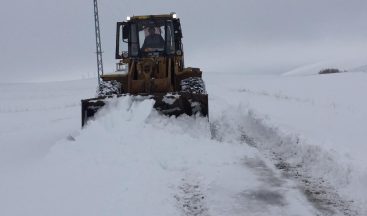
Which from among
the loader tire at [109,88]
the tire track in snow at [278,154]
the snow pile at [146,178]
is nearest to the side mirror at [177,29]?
the loader tire at [109,88]

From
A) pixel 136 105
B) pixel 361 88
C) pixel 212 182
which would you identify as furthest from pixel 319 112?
pixel 361 88

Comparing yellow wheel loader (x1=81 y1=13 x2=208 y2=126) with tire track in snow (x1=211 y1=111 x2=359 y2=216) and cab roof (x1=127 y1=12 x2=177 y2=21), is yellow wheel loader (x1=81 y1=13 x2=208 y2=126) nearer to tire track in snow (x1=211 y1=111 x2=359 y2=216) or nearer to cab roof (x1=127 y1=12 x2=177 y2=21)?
cab roof (x1=127 y1=12 x2=177 y2=21)

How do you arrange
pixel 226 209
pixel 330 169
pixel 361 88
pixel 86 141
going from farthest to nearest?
pixel 361 88 < pixel 86 141 < pixel 330 169 < pixel 226 209

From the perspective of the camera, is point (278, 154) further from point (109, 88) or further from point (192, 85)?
point (109, 88)

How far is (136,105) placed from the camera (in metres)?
10.5

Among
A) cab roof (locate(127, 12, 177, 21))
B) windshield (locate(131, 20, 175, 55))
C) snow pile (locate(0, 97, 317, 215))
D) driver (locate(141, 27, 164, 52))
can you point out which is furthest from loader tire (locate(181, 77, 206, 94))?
snow pile (locate(0, 97, 317, 215))

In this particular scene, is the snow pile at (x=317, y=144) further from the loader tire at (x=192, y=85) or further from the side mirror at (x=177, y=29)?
the side mirror at (x=177, y=29)

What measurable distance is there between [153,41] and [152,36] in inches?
5.6

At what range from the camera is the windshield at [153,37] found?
13.0m

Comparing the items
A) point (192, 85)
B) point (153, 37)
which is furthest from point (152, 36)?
point (192, 85)

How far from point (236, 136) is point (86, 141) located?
3.66 meters

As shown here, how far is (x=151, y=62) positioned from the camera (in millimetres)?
12664

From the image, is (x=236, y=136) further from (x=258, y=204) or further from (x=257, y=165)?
(x=258, y=204)

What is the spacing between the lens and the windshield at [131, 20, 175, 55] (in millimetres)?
12969
